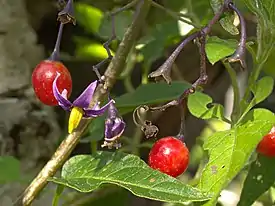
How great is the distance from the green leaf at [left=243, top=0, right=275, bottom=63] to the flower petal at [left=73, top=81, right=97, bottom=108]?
0.71ft

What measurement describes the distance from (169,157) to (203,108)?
124 millimetres

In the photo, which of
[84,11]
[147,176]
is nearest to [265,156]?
[147,176]

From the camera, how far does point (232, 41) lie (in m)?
0.84

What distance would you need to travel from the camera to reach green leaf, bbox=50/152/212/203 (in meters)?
0.76

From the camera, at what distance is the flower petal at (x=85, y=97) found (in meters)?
0.82

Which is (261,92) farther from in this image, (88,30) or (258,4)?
(88,30)

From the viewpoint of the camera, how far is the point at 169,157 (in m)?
0.83

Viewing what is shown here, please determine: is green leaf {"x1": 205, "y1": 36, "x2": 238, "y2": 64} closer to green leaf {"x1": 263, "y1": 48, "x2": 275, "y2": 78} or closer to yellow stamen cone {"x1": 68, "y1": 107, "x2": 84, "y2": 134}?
yellow stamen cone {"x1": 68, "y1": 107, "x2": 84, "y2": 134}

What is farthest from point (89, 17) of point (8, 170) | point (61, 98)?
point (61, 98)

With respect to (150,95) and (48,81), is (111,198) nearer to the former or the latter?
(150,95)

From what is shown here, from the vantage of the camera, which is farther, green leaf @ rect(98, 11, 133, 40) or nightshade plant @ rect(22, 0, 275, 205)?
green leaf @ rect(98, 11, 133, 40)

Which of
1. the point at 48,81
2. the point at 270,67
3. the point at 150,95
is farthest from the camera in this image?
the point at 270,67

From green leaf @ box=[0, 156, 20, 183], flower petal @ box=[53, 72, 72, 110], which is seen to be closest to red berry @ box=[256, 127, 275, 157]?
flower petal @ box=[53, 72, 72, 110]

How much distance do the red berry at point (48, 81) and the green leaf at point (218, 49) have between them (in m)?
0.22
